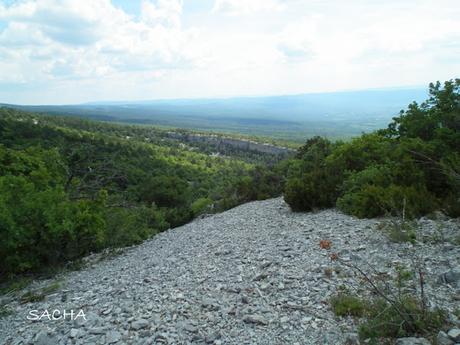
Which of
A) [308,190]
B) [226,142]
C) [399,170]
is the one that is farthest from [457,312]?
[226,142]

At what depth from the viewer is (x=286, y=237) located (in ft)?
35.2

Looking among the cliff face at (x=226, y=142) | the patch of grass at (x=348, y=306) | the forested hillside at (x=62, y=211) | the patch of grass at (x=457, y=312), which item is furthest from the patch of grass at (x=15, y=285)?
the cliff face at (x=226, y=142)

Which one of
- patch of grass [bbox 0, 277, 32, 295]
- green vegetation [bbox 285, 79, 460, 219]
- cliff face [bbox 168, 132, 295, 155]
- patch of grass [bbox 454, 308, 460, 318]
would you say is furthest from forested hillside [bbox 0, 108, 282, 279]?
cliff face [bbox 168, 132, 295, 155]

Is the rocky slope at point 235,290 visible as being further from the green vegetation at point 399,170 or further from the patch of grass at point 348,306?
the green vegetation at point 399,170

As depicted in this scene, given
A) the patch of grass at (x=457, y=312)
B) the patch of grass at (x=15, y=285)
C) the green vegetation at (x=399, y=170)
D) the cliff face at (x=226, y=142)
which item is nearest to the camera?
the patch of grass at (x=457, y=312)

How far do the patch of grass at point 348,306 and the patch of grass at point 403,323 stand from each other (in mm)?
644

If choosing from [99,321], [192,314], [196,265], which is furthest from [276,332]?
[196,265]

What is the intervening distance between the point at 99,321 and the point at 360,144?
42.5ft

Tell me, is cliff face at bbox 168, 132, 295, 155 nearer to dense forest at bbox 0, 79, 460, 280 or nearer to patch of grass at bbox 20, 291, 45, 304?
dense forest at bbox 0, 79, 460, 280

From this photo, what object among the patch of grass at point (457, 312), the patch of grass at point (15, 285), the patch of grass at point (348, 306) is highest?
the patch of grass at point (457, 312)

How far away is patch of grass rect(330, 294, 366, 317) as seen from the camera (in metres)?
5.70

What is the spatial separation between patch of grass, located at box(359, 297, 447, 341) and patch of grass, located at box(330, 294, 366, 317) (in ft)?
2.11

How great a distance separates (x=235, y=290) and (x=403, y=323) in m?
3.29

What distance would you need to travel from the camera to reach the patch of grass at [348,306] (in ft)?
18.7
